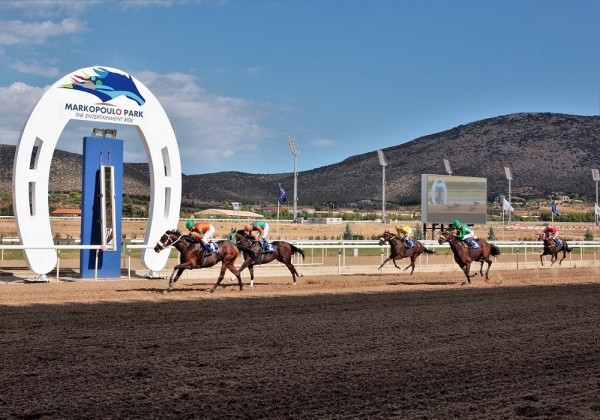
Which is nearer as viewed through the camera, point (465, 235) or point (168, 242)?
point (168, 242)

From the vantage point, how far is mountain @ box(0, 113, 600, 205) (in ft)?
362

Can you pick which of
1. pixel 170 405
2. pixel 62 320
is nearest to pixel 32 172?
pixel 62 320

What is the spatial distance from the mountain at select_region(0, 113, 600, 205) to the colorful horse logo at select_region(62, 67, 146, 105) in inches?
3197

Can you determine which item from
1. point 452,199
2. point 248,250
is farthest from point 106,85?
point 452,199

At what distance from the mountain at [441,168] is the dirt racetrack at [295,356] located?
8797cm

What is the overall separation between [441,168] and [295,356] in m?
122

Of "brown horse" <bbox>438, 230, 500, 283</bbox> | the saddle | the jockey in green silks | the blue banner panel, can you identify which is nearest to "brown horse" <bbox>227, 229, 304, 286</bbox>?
the blue banner panel

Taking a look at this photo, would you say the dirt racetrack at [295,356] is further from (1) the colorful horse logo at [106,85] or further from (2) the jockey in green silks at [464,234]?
(1) the colorful horse logo at [106,85]

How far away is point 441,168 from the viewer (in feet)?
416

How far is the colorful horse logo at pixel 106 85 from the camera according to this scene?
17172 mm

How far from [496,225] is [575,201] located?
47.3 metres

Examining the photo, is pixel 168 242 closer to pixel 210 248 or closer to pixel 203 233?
pixel 203 233

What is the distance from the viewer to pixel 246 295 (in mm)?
14961

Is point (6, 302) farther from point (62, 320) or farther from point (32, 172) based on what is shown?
point (32, 172)
